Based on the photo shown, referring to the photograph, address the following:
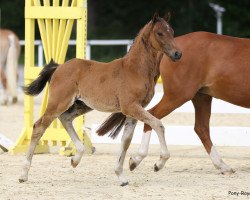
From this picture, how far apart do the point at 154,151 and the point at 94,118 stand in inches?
131

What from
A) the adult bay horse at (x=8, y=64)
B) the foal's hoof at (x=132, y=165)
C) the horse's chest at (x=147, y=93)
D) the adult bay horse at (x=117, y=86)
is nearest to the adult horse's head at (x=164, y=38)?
the adult bay horse at (x=117, y=86)

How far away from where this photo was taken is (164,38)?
809cm

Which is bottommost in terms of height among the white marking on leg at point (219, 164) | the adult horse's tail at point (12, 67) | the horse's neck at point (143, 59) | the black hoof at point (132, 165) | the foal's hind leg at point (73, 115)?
the adult horse's tail at point (12, 67)

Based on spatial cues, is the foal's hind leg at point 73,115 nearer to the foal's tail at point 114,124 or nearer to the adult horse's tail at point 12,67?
the foal's tail at point 114,124

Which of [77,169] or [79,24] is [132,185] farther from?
[79,24]

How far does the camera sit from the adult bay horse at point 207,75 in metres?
9.29

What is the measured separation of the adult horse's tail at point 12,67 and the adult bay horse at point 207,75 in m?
8.09

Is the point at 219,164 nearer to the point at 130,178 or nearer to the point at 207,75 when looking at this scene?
the point at 207,75

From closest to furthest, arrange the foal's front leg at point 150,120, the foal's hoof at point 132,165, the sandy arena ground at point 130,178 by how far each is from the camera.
Result: the sandy arena ground at point 130,178 < the foal's front leg at point 150,120 < the foal's hoof at point 132,165

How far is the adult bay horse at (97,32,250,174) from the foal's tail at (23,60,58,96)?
0.87m

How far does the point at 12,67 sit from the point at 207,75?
8789 millimetres

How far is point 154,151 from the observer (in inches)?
440

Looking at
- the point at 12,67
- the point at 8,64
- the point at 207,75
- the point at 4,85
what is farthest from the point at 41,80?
the point at 8,64

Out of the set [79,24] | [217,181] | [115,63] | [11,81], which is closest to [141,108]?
[115,63]
